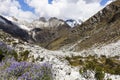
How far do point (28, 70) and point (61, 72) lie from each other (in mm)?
4887

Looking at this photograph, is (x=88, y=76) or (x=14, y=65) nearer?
(x=14, y=65)

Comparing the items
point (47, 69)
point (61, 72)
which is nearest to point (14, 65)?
point (47, 69)

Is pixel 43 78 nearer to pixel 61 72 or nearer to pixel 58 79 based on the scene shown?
pixel 58 79

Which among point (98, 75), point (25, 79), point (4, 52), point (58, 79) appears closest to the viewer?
point (25, 79)

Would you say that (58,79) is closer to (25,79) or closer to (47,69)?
(47,69)

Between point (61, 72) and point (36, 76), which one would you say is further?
point (61, 72)

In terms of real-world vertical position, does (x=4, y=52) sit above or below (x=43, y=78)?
above

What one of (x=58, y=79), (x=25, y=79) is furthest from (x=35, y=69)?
(x=58, y=79)

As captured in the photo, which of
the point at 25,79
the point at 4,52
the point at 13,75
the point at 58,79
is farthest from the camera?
the point at 4,52

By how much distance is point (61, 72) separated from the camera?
15.8 meters

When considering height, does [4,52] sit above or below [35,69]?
above

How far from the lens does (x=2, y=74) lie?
10336 millimetres

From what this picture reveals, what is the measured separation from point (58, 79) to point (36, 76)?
13.9 feet

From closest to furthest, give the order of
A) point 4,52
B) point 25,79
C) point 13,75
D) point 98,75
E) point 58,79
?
point 25,79 → point 13,75 → point 58,79 → point 98,75 → point 4,52
